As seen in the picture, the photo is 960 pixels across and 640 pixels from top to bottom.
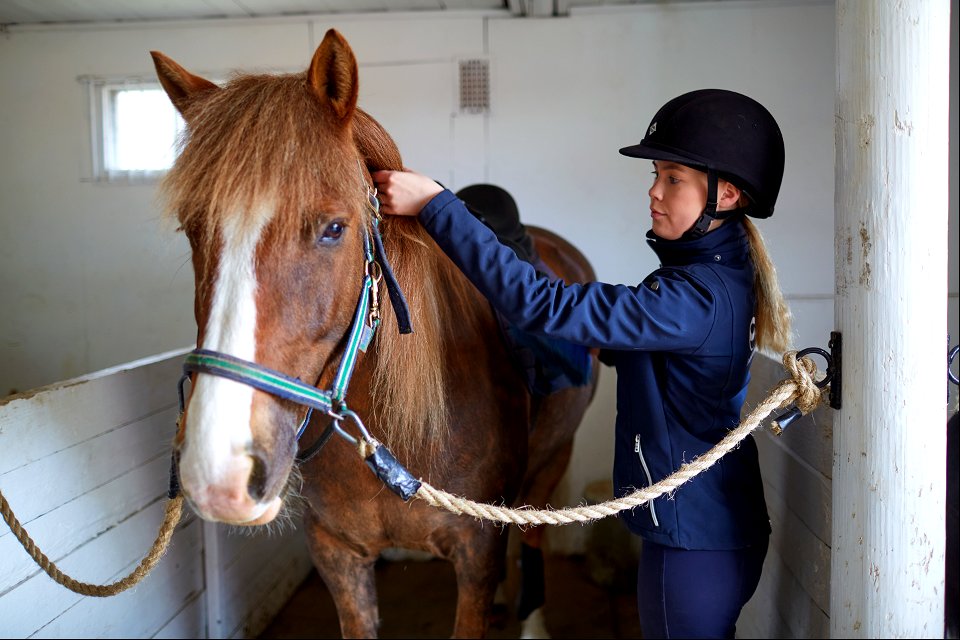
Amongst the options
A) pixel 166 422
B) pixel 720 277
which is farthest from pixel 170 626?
pixel 720 277

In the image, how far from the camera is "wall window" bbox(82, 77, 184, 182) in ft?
6.34

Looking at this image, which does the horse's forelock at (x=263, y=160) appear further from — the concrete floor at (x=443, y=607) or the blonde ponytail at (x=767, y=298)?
the concrete floor at (x=443, y=607)

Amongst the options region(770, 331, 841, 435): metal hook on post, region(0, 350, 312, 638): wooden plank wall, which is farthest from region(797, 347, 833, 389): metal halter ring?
region(0, 350, 312, 638): wooden plank wall

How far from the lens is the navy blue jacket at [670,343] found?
3.50ft

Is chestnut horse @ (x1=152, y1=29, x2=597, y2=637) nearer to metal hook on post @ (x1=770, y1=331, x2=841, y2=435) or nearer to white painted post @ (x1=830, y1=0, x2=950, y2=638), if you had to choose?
metal hook on post @ (x1=770, y1=331, x2=841, y2=435)

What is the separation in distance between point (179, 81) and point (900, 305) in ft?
3.95

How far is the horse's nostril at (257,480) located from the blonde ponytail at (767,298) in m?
0.88

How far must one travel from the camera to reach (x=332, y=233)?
3.34ft

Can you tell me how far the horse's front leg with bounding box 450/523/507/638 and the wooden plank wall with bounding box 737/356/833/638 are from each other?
68cm

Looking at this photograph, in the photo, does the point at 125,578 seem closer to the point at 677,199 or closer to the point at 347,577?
the point at 347,577

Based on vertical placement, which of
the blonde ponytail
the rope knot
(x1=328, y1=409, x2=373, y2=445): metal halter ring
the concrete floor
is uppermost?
the blonde ponytail

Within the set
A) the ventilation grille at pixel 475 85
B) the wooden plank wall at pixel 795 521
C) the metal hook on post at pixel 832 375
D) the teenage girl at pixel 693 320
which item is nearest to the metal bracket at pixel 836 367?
the metal hook on post at pixel 832 375

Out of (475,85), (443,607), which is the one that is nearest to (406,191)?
(443,607)

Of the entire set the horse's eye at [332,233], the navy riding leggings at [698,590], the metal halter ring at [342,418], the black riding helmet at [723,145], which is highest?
the black riding helmet at [723,145]
